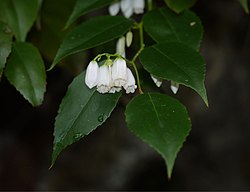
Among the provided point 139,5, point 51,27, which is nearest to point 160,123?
point 139,5

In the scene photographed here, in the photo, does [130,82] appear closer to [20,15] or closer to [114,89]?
[114,89]

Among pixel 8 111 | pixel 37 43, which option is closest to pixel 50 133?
pixel 8 111

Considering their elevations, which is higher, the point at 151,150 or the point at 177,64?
the point at 177,64

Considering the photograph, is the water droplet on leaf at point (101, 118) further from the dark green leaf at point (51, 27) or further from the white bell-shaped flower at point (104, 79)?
the dark green leaf at point (51, 27)

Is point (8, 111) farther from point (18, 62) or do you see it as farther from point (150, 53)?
point (150, 53)

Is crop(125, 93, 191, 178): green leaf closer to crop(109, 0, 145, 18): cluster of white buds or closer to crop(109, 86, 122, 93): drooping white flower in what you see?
crop(109, 86, 122, 93): drooping white flower

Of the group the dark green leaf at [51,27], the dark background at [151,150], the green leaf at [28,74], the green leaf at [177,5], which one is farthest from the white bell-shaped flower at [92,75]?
the dark background at [151,150]
